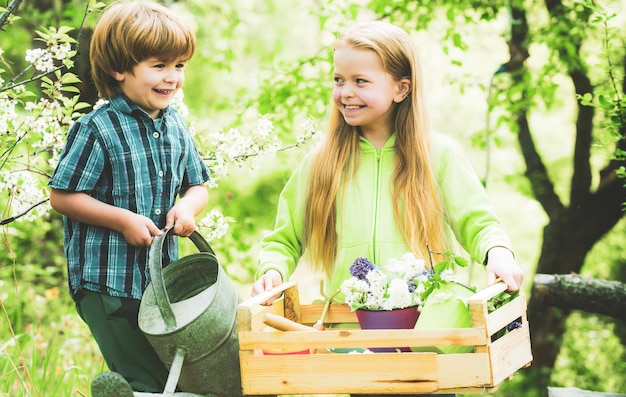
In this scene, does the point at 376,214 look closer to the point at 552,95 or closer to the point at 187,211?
the point at 187,211

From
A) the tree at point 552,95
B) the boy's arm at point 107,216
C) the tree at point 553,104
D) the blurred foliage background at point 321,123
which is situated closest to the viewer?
the boy's arm at point 107,216

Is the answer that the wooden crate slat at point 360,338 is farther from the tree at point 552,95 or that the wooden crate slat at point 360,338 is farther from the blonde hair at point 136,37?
the tree at point 552,95

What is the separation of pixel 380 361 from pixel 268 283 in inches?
23.6

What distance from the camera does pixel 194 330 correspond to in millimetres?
1992

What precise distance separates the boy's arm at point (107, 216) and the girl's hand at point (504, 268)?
0.94m

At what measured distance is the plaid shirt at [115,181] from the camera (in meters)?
2.27

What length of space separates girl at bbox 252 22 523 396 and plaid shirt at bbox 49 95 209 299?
0.39m

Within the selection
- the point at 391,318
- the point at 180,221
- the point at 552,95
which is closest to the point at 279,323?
the point at 391,318

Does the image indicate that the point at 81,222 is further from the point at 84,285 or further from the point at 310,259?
the point at 310,259

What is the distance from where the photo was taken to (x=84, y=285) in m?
2.29

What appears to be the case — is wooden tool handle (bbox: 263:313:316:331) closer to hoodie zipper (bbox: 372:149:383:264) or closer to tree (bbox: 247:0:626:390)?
hoodie zipper (bbox: 372:149:383:264)

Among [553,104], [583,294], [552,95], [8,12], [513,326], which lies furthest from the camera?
[553,104]

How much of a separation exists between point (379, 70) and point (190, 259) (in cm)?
87

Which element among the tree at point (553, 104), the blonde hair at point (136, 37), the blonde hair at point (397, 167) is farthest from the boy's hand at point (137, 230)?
the tree at point (553, 104)
